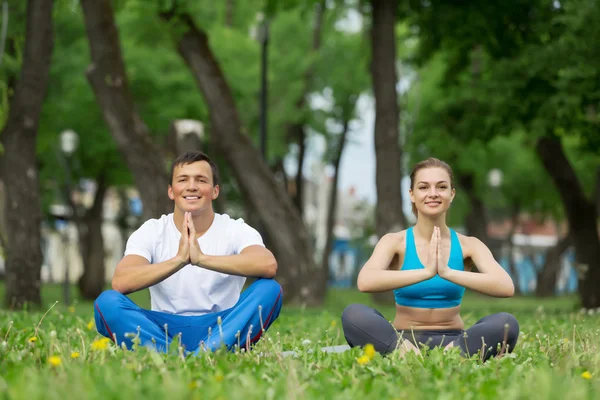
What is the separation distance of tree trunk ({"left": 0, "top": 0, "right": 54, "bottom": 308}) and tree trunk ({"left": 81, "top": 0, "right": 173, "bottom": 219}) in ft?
3.21

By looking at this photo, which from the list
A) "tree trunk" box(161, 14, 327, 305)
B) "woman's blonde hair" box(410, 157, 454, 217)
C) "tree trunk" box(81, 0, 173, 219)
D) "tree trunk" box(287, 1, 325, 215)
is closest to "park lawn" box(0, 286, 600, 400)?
"woman's blonde hair" box(410, 157, 454, 217)

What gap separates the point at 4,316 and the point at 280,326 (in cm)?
283

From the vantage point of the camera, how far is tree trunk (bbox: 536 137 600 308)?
1862cm

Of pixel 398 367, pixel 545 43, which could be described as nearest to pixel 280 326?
pixel 398 367

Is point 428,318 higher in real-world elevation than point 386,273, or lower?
lower

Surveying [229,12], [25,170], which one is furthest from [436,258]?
[229,12]

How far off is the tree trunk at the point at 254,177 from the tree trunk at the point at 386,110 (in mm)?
1504

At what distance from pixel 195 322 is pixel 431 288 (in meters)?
1.45

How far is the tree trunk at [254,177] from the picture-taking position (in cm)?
1662

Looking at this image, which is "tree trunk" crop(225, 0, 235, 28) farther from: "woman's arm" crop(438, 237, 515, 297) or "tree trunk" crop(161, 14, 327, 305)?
"woman's arm" crop(438, 237, 515, 297)

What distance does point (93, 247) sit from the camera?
94.9ft

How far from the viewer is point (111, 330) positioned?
568 cm

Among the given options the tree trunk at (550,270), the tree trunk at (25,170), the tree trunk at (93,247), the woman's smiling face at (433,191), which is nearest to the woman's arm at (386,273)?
the woman's smiling face at (433,191)

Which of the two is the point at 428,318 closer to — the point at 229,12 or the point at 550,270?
the point at 229,12
